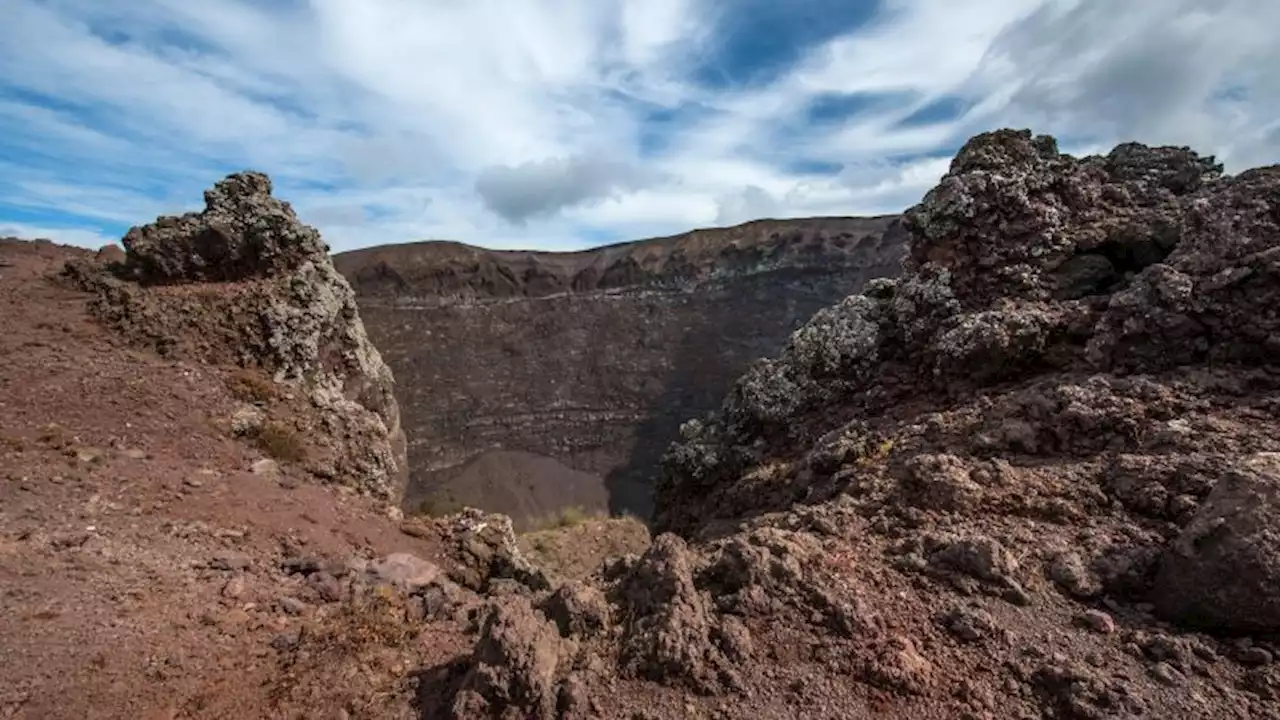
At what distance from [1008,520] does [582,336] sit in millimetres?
31561

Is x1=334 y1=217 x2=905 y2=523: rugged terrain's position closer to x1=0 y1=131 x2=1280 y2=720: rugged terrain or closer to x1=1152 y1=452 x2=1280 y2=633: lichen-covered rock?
x1=0 y1=131 x2=1280 y2=720: rugged terrain

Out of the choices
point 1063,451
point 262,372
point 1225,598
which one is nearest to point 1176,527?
point 1225,598

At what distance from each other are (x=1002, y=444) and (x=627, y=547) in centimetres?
1181

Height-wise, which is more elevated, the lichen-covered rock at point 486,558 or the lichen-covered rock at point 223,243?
the lichen-covered rock at point 223,243

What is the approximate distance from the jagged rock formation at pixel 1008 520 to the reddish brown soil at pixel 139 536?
145 cm

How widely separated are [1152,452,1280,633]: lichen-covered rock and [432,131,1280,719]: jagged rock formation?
0.01m

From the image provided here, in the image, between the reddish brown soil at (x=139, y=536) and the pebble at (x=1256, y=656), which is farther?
the reddish brown soil at (x=139, y=536)

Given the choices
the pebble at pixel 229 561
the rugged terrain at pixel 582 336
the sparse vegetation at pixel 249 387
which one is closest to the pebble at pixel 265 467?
the sparse vegetation at pixel 249 387

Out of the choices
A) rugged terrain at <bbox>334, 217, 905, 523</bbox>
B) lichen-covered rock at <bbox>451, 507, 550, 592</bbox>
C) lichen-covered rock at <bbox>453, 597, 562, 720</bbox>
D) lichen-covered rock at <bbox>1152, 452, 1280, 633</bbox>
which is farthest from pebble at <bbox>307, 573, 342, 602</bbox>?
rugged terrain at <bbox>334, 217, 905, 523</bbox>

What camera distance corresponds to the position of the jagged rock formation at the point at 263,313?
9.37 meters

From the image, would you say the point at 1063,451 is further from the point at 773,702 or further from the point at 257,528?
the point at 257,528

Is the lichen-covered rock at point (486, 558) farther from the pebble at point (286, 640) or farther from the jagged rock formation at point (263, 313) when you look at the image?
the pebble at point (286, 640)

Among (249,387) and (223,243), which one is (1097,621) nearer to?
(249,387)

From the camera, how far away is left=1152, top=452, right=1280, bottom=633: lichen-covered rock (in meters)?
3.21
